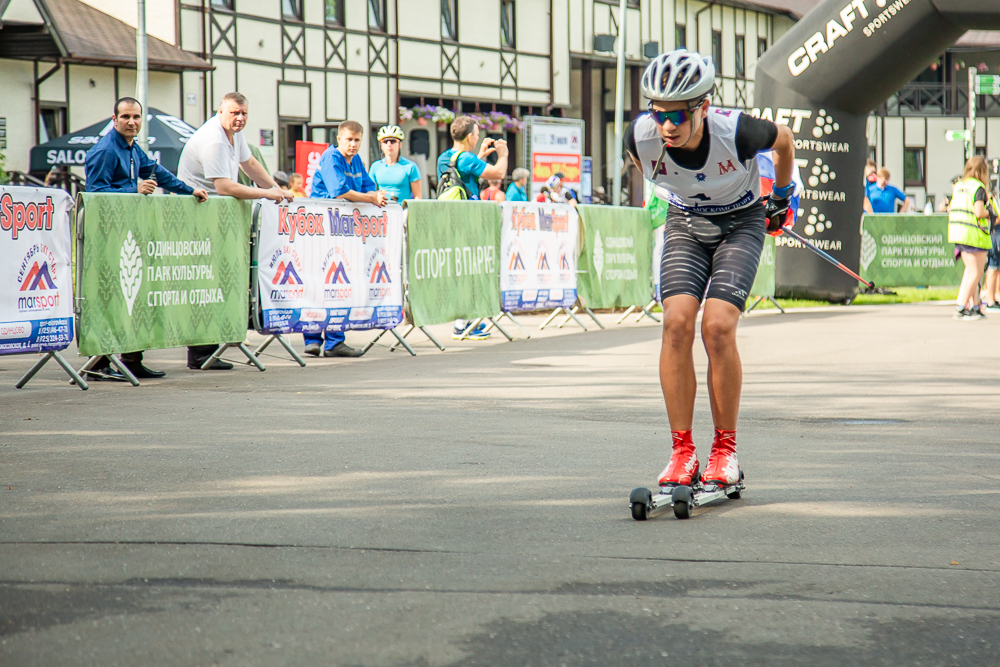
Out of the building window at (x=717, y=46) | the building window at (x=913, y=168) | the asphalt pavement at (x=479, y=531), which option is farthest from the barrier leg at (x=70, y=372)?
the building window at (x=913, y=168)

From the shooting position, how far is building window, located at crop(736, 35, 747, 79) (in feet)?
168

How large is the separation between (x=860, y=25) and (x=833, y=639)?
15.2 m

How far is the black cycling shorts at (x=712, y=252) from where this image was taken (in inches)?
213

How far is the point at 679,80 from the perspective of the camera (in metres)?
5.07

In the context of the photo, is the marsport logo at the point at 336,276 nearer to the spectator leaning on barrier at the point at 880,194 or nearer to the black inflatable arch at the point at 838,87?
the black inflatable arch at the point at 838,87

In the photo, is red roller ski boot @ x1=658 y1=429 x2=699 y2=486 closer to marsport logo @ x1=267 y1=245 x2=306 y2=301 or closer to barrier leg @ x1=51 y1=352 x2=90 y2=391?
barrier leg @ x1=51 y1=352 x2=90 y2=391

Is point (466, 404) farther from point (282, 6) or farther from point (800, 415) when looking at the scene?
point (282, 6)

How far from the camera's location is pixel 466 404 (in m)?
8.44

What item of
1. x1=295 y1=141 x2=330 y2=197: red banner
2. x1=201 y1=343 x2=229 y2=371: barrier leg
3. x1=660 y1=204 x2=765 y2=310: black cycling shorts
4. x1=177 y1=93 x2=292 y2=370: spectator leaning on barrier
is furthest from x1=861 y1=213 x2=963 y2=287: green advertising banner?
x1=660 y1=204 x2=765 y2=310: black cycling shorts

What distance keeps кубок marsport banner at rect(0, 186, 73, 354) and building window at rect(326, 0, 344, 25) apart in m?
25.6

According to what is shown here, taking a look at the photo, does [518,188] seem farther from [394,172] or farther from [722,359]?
[722,359]

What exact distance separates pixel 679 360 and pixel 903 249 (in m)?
18.7

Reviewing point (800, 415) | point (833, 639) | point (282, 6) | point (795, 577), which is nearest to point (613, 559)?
point (795, 577)

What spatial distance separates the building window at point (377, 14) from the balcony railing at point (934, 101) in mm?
29882
